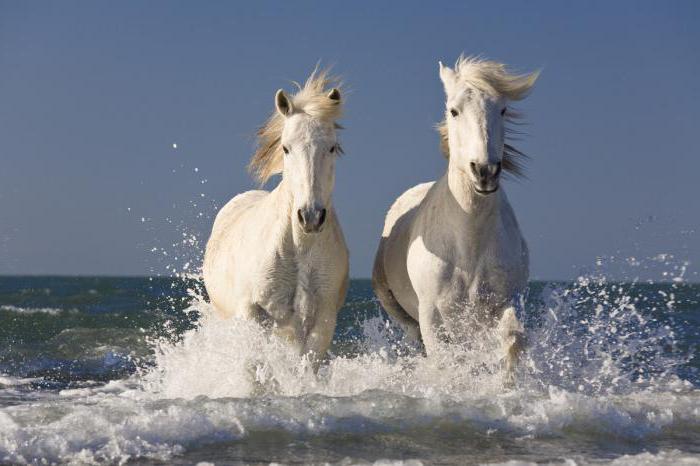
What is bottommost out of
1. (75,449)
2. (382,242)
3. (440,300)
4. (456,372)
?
(75,449)

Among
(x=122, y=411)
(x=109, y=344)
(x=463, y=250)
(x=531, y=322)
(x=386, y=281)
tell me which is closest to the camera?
(x=122, y=411)

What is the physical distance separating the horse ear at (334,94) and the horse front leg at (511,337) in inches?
64.1

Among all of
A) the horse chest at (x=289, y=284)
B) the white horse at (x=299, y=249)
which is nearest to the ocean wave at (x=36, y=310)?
the white horse at (x=299, y=249)

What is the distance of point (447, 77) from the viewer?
557 centimetres

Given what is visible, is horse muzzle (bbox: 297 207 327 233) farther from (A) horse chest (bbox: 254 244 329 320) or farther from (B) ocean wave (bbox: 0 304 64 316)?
(B) ocean wave (bbox: 0 304 64 316)

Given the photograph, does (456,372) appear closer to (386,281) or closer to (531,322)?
(531,322)

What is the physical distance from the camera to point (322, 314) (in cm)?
554

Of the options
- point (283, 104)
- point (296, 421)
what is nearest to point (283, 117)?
point (283, 104)

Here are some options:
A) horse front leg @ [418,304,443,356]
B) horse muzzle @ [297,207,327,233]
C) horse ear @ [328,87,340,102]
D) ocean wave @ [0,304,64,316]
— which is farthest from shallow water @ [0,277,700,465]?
ocean wave @ [0,304,64,316]

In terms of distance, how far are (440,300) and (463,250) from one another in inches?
12.8

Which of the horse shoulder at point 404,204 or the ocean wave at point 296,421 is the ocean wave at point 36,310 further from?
the ocean wave at point 296,421

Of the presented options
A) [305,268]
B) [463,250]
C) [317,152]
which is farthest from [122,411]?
[463,250]

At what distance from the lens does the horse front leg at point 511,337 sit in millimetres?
5312

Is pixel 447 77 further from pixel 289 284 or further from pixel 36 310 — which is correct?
pixel 36 310
